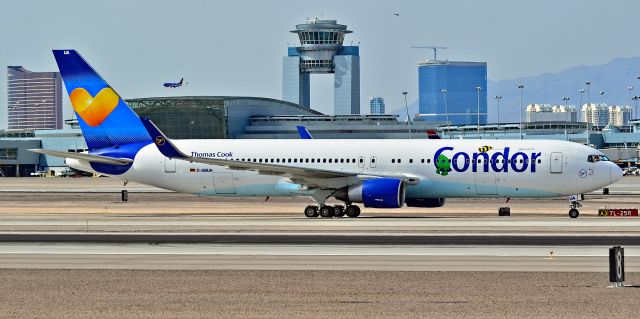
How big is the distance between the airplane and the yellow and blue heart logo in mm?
54

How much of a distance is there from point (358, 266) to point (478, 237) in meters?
10.8

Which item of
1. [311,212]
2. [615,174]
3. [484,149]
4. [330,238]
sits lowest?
[330,238]

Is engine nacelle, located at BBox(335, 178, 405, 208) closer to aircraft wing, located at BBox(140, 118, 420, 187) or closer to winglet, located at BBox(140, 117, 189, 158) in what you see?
aircraft wing, located at BBox(140, 118, 420, 187)

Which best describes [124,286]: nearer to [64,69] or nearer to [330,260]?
[330,260]

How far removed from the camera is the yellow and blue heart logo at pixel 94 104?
208 ft

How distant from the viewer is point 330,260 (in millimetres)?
35438

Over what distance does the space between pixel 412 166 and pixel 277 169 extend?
701 centimetres

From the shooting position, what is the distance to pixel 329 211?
58625 mm

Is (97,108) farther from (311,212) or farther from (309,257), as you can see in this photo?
Answer: (309,257)

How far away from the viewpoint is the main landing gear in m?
58.6

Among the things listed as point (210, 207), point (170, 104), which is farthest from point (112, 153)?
point (170, 104)

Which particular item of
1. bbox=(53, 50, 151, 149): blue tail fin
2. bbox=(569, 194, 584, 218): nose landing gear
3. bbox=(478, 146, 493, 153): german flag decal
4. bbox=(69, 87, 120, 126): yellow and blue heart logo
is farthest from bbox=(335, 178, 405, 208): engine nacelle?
bbox=(69, 87, 120, 126): yellow and blue heart logo

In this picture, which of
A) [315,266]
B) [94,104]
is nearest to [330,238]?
[315,266]

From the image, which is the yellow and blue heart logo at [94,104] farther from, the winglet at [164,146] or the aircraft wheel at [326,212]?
the aircraft wheel at [326,212]
